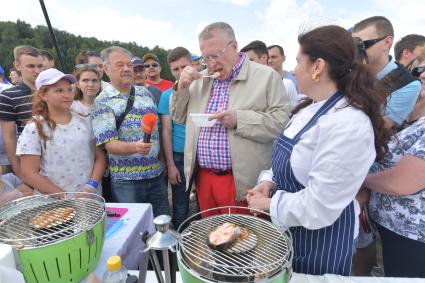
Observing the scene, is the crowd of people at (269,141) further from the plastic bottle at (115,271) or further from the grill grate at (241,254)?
the plastic bottle at (115,271)

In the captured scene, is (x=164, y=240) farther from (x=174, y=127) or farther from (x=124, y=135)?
(x=174, y=127)

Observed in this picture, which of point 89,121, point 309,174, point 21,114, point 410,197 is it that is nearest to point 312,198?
point 309,174

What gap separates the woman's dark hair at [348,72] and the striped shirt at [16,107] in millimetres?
2692

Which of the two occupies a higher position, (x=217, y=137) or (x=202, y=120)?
(x=202, y=120)

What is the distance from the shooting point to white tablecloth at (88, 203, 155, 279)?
4.27ft

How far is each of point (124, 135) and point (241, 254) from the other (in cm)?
172

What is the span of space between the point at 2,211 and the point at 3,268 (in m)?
0.42

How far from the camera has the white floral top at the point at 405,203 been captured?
56.8 inches

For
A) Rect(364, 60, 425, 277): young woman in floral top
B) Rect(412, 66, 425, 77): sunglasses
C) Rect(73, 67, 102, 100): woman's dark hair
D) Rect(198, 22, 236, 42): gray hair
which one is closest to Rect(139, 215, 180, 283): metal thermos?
Rect(364, 60, 425, 277): young woman in floral top

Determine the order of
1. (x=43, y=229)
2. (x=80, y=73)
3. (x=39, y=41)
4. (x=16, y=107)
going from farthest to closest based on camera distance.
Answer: (x=39, y=41)
(x=80, y=73)
(x=16, y=107)
(x=43, y=229)

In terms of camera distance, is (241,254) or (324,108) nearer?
(241,254)

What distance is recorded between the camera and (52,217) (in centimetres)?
107

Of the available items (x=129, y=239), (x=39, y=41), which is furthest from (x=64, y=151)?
(x=39, y=41)

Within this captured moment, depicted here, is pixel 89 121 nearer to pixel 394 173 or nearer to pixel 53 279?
pixel 53 279
